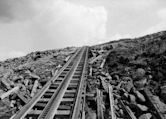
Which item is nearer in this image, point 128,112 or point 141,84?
point 128,112

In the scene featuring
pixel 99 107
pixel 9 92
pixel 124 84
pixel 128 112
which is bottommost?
pixel 128 112

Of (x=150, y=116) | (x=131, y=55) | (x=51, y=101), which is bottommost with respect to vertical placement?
(x=150, y=116)

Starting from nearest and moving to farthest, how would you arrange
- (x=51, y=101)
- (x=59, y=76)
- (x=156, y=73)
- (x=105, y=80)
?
1. (x=51, y=101)
2. (x=156, y=73)
3. (x=105, y=80)
4. (x=59, y=76)

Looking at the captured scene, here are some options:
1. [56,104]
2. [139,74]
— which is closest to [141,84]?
[139,74]

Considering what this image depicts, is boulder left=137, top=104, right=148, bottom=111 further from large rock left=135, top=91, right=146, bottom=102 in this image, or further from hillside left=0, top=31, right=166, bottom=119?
large rock left=135, top=91, right=146, bottom=102

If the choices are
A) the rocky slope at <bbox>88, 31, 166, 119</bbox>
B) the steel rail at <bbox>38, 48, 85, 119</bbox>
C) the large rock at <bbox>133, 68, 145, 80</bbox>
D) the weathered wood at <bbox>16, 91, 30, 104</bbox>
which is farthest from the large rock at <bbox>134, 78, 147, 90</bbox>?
the weathered wood at <bbox>16, 91, 30, 104</bbox>

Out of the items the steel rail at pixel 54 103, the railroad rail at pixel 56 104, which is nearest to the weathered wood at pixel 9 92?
the railroad rail at pixel 56 104

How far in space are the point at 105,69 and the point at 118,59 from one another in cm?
168

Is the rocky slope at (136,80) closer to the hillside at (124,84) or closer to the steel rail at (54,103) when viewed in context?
the hillside at (124,84)

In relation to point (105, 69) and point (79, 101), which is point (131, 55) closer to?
point (105, 69)

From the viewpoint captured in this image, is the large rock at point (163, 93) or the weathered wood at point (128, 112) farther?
the large rock at point (163, 93)

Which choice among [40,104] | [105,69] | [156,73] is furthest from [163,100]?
[105,69]

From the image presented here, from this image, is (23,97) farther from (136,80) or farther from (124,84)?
(136,80)

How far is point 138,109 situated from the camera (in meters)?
6.64
